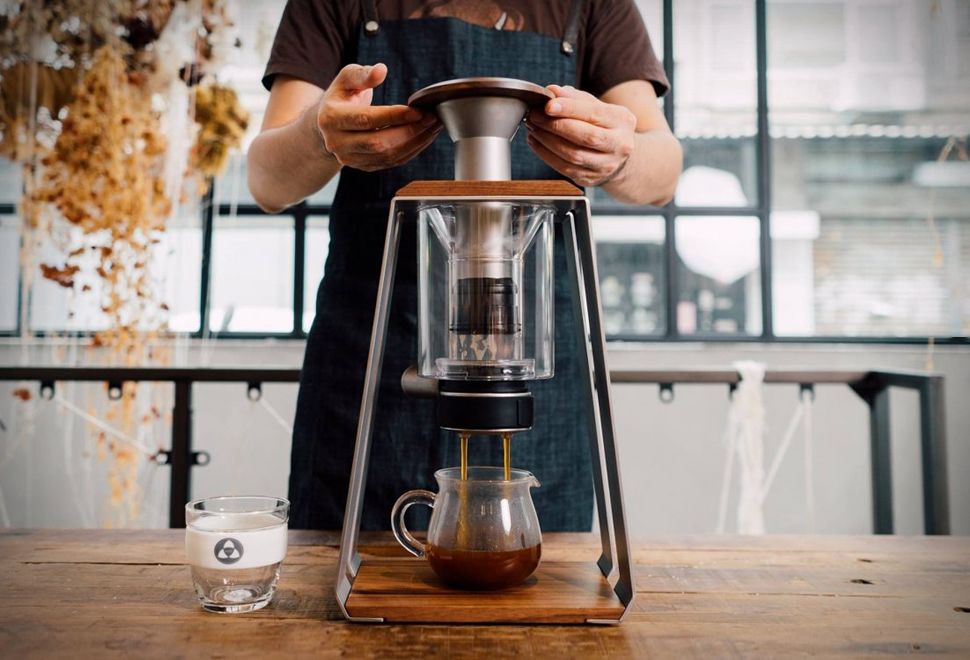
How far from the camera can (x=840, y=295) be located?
3.24 m

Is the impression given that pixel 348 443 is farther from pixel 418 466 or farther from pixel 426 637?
pixel 426 637

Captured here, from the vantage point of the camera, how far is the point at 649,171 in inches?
39.4

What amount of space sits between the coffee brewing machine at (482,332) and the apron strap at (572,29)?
49 cm

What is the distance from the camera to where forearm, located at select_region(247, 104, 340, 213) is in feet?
2.98

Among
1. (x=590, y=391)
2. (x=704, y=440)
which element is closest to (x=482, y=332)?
(x=590, y=391)

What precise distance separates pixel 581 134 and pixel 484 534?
0.40m

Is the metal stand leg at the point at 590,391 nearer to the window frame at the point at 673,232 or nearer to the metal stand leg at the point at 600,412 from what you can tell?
the metal stand leg at the point at 600,412

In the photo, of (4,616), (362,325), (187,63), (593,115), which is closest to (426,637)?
(4,616)

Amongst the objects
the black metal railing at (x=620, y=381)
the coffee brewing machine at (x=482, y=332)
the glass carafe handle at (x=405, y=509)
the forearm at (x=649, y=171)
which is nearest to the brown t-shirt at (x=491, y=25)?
the forearm at (x=649, y=171)

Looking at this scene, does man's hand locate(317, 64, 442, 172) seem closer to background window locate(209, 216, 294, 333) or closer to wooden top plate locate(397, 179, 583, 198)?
wooden top plate locate(397, 179, 583, 198)

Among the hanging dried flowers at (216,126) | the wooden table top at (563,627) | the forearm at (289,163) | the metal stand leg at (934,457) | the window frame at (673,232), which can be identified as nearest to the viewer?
the wooden table top at (563,627)

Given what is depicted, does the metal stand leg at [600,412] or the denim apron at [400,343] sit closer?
the metal stand leg at [600,412]

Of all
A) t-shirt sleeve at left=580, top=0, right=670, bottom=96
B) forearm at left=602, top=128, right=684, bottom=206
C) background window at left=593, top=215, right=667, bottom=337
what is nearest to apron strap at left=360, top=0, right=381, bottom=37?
t-shirt sleeve at left=580, top=0, right=670, bottom=96

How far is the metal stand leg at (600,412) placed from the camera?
2.01ft
